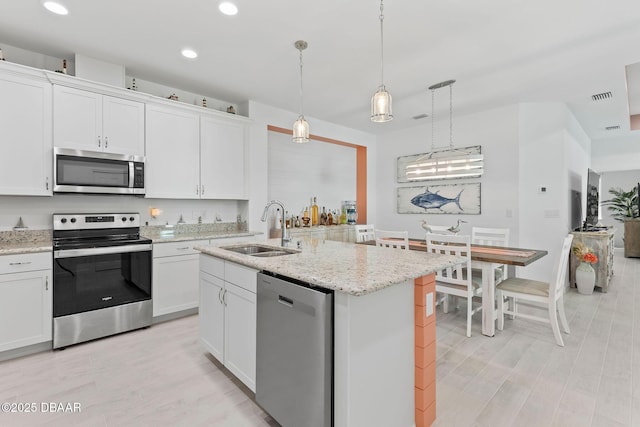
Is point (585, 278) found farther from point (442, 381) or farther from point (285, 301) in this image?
point (285, 301)

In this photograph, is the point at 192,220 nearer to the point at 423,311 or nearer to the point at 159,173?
the point at 159,173

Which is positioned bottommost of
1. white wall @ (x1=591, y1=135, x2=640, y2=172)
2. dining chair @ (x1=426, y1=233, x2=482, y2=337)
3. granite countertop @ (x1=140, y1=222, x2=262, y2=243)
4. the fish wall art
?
dining chair @ (x1=426, y1=233, x2=482, y2=337)

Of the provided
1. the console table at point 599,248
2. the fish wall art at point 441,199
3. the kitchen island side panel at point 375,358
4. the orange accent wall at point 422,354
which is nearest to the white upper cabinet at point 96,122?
the kitchen island side panel at point 375,358

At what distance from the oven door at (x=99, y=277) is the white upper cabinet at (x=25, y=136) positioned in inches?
27.7

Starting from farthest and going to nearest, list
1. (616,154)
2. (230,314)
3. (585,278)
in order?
(616,154) → (585,278) → (230,314)

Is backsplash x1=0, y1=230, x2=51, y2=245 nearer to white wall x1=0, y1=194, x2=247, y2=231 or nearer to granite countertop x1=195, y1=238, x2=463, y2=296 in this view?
white wall x1=0, y1=194, x2=247, y2=231

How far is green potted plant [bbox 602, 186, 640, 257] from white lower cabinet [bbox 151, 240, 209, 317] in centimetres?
938

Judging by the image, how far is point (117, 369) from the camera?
2.35 meters

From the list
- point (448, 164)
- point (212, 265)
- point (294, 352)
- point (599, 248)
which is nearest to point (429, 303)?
point (294, 352)

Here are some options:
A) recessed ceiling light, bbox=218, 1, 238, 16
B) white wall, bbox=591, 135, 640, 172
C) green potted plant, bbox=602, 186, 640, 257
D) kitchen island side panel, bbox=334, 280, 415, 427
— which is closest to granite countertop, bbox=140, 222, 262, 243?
recessed ceiling light, bbox=218, 1, 238, 16

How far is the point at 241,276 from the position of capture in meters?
2.01

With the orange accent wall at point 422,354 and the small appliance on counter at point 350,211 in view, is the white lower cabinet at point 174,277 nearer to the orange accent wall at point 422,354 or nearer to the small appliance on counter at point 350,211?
the orange accent wall at point 422,354

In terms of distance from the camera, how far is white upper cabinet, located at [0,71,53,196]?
2.60m

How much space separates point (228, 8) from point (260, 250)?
75.5 inches
